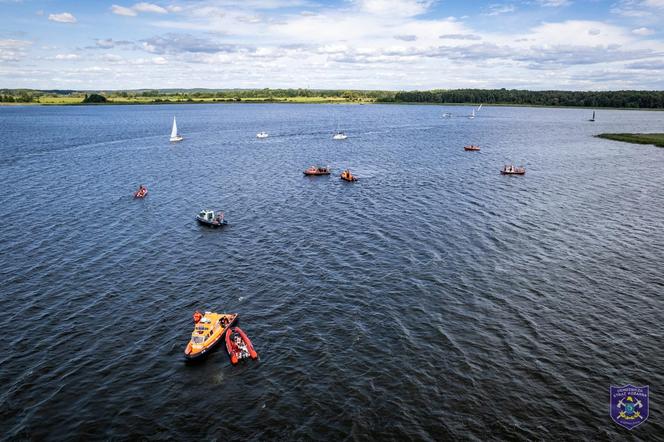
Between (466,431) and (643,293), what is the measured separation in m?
35.4

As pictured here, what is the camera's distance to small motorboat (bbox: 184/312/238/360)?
4469 cm

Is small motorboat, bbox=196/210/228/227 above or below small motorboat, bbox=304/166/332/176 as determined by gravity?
below

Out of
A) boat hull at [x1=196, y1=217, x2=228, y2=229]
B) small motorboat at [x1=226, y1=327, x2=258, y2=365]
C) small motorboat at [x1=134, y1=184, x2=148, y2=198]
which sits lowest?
small motorboat at [x1=226, y1=327, x2=258, y2=365]

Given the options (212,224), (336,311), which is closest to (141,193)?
(212,224)

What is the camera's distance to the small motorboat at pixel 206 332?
44688mm

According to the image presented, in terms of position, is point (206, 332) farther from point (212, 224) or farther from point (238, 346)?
point (212, 224)

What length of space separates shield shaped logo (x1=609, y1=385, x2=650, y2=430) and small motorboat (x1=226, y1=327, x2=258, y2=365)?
3152 cm

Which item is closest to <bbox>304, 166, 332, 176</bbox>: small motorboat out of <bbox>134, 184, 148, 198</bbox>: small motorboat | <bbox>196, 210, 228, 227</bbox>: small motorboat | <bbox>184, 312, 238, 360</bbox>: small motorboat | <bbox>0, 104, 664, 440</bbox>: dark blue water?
<bbox>0, 104, 664, 440</bbox>: dark blue water

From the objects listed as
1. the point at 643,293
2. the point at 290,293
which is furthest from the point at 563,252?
the point at 290,293

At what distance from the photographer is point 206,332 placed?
4584 centimetres

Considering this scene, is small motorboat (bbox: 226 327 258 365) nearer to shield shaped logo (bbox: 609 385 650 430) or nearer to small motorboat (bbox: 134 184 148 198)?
shield shaped logo (bbox: 609 385 650 430)

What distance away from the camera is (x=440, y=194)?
108m

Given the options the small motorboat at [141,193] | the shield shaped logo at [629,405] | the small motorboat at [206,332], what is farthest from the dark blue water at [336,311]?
the small motorboat at [141,193]

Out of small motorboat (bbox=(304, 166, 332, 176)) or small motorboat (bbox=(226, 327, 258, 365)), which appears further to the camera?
small motorboat (bbox=(304, 166, 332, 176))
